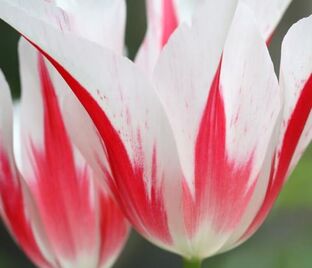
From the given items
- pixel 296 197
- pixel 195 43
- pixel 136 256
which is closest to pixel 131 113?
pixel 195 43

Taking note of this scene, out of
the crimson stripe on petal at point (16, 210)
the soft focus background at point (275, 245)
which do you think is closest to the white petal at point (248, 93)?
the crimson stripe on petal at point (16, 210)

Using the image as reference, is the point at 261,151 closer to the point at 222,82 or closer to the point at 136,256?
the point at 222,82

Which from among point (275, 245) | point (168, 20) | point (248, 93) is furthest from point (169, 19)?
point (275, 245)

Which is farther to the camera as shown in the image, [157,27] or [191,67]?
[157,27]

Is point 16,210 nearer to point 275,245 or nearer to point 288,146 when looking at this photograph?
point 288,146

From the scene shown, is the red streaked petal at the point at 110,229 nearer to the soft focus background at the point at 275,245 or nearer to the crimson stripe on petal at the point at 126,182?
the crimson stripe on petal at the point at 126,182

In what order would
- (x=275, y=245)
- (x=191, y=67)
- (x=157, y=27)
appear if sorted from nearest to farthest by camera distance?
(x=191, y=67)
(x=157, y=27)
(x=275, y=245)
